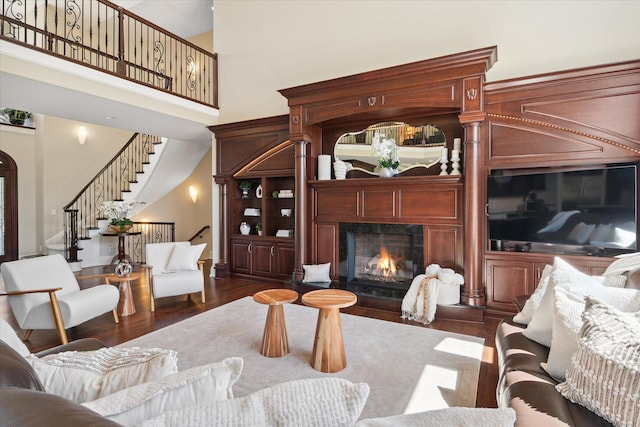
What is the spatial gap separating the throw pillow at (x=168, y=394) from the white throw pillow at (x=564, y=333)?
4.70 ft

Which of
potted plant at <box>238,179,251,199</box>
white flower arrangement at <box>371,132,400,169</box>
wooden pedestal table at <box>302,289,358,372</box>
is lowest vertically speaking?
wooden pedestal table at <box>302,289,358,372</box>

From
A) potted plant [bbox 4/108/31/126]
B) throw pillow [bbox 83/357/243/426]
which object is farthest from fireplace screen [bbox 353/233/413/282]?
potted plant [bbox 4/108/31/126]

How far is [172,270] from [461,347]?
3.78m

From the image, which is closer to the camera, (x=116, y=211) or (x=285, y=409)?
(x=285, y=409)

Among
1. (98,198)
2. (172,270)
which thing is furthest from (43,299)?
(98,198)

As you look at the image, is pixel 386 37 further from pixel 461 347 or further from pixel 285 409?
pixel 285 409

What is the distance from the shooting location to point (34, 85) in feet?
12.9

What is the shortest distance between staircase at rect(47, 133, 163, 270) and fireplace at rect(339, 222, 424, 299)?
5.46 meters

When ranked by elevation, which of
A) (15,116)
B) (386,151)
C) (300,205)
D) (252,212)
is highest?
(15,116)

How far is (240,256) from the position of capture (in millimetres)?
6082

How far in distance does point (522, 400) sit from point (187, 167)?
8435 millimetres

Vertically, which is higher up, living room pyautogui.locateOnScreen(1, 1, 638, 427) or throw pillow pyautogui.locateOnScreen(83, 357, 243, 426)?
living room pyautogui.locateOnScreen(1, 1, 638, 427)

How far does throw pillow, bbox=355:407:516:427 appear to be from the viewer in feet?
2.46

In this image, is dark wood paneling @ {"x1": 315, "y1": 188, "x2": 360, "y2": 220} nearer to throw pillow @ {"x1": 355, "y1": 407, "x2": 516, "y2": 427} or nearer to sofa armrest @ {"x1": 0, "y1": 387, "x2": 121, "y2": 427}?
throw pillow @ {"x1": 355, "y1": 407, "x2": 516, "y2": 427}
